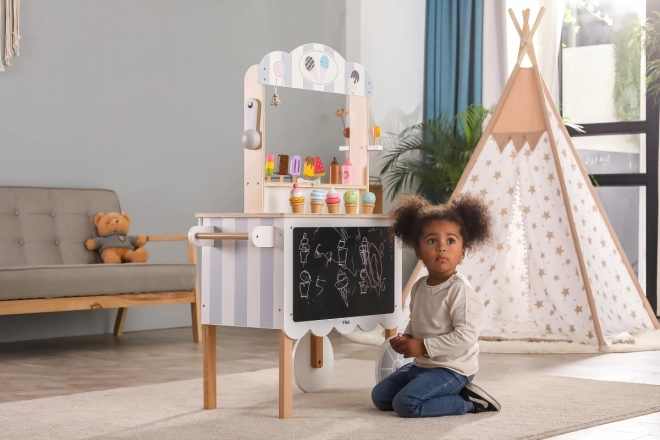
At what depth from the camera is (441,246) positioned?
270cm

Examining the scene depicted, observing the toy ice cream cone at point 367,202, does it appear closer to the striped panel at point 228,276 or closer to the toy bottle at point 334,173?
the toy bottle at point 334,173

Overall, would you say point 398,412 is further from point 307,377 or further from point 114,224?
point 114,224

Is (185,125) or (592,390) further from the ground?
(185,125)

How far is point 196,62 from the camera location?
17.9ft

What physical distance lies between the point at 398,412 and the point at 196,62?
333cm

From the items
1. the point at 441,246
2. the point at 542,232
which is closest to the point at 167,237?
the point at 542,232

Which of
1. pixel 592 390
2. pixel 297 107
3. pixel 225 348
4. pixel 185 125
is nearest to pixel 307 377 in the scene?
pixel 592 390

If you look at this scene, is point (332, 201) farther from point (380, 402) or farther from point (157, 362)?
point (157, 362)

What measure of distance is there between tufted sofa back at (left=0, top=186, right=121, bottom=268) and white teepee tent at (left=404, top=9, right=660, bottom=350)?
1.68 meters

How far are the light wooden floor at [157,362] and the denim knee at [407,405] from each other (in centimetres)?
55

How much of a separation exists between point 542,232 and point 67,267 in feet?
7.37

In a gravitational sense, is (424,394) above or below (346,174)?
below

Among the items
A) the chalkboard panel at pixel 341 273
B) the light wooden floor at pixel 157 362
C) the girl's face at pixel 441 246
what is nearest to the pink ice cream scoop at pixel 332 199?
the chalkboard panel at pixel 341 273

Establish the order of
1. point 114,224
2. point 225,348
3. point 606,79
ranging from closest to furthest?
1. point 225,348
2. point 114,224
3. point 606,79
